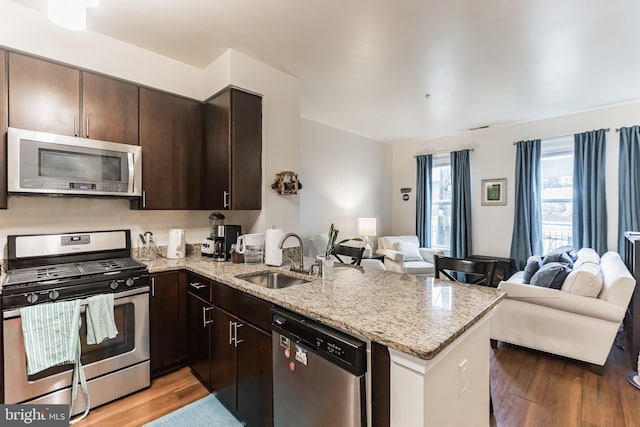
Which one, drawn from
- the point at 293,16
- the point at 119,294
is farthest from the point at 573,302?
the point at 119,294

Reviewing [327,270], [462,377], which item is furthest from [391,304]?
[327,270]

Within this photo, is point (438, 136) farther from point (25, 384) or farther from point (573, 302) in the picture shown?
point (25, 384)

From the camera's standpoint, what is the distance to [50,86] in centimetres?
206

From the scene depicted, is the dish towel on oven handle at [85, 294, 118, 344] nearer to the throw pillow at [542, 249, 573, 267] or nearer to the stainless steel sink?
the stainless steel sink

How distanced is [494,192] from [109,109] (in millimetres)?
5148

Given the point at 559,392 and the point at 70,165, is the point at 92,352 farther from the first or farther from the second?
the point at 559,392

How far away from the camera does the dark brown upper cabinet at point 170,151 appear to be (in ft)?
8.20

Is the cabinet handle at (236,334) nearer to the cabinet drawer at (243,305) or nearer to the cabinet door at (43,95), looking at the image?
the cabinet drawer at (243,305)

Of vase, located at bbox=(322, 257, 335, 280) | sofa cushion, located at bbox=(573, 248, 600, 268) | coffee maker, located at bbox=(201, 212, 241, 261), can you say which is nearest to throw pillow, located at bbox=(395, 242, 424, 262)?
sofa cushion, located at bbox=(573, 248, 600, 268)

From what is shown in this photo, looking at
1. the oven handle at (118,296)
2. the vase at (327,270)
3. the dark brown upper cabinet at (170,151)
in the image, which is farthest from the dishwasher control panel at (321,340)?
the dark brown upper cabinet at (170,151)

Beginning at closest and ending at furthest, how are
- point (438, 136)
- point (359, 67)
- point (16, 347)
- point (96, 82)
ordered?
point (16, 347), point (96, 82), point (359, 67), point (438, 136)

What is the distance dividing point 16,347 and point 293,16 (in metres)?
2.66

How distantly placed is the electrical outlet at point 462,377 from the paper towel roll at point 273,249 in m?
1.44

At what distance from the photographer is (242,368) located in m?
1.79
